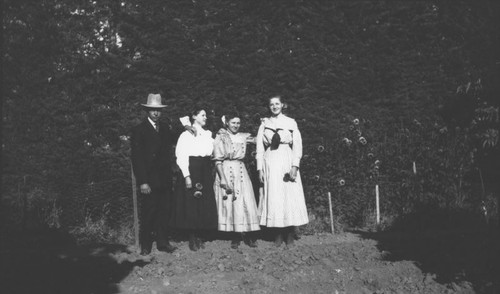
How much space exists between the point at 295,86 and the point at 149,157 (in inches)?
119

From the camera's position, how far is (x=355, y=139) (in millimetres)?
8867

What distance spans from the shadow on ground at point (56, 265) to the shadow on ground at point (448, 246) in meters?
2.97

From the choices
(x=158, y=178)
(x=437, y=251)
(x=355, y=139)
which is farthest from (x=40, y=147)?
(x=437, y=251)

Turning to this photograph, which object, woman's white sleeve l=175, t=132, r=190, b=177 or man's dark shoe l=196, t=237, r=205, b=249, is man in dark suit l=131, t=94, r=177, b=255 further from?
man's dark shoe l=196, t=237, r=205, b=249

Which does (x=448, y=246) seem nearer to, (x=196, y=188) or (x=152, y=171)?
(x=196, y=188)

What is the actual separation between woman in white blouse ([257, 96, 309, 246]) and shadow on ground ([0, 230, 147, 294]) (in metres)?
1.65

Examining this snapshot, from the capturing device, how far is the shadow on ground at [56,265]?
5.73 meters

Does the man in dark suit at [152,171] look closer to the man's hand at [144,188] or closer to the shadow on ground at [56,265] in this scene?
the man's hand at [144,188]

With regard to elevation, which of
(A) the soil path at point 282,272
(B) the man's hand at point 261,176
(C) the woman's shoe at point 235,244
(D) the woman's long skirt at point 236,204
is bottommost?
(A) the soil path at point 282,272

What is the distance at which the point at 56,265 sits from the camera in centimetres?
643

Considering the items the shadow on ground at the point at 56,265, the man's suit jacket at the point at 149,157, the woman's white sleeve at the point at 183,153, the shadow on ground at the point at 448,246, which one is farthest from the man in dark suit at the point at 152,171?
the shadow on ground at the point at 448,246

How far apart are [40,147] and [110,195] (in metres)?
1.07

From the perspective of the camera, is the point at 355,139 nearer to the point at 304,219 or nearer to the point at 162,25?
the point at 304,219

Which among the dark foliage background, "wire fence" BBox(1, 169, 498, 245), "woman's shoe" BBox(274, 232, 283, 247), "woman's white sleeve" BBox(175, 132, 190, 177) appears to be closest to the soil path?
"woman's shoe" BBox(274, 232, 283, 247)
